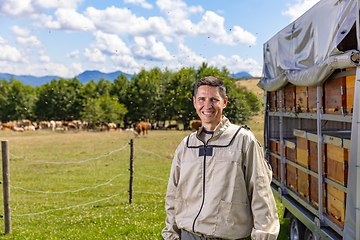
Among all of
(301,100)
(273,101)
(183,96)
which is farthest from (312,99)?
(183,96)

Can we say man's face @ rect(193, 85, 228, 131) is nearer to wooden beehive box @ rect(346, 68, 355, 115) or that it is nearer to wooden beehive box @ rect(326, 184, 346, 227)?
wooden beehive box @ rect(346, 68, 355, 115)

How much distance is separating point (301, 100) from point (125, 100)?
56516mm

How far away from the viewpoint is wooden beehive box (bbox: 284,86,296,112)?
5.57 m

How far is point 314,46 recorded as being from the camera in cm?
437

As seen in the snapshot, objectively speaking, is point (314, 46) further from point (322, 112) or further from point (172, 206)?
point (172, 206)

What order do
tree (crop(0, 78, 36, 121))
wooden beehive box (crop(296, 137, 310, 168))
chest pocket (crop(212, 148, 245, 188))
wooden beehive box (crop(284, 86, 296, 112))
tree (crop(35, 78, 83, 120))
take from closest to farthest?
chest pocket (crop(212, 148, 245, 188)) → wooden beehive box (crop(296, 137, 310, 168)) → wooden beehive box (crop(284, 86, 296, 112)) → tree (crop(35, 78, 83, 120)) → tree (crop(0, 78, 36, 121))

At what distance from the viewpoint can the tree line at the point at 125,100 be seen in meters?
49.5

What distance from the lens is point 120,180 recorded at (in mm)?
14656

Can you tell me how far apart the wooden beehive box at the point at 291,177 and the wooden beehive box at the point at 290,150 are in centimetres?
17

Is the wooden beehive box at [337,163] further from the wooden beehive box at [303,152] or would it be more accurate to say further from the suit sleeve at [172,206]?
the suit sleeve at [172,206]

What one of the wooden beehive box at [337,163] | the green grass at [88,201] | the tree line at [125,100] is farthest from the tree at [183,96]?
the wooden beehive box at [337,163]

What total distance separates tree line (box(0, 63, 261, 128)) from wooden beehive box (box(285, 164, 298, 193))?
37.5 meters

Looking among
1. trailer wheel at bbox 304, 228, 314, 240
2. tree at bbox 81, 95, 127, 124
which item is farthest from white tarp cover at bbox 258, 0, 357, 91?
tree at bbox 81, 95, 127, 124

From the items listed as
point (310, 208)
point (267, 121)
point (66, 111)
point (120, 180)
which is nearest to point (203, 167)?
point (310, 208)
